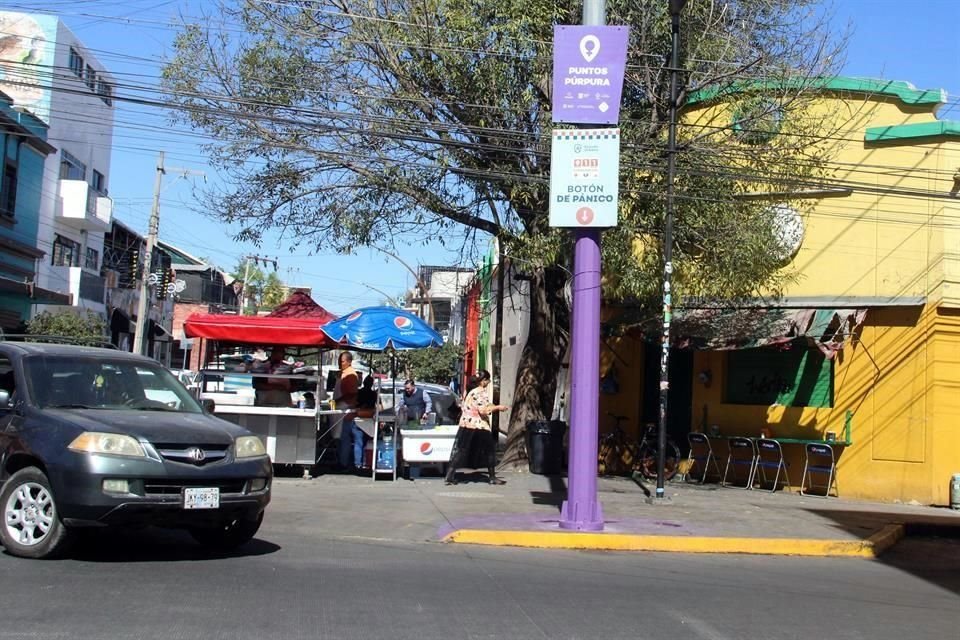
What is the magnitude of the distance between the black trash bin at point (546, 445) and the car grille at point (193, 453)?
9.60m

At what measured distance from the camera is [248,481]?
26.1 feet

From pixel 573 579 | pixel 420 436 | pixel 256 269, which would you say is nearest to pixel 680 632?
pixel 573 579

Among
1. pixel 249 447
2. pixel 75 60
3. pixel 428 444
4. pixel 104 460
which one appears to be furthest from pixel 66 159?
pixel 104 460

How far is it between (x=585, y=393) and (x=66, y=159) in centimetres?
3115

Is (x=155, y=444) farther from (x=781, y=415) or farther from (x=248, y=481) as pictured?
(x=781, y=415)

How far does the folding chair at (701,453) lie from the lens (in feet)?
56.6

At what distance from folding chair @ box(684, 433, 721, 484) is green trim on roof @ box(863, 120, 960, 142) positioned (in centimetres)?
604

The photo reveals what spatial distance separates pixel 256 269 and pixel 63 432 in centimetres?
7183

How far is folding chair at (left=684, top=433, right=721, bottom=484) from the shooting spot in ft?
56.6

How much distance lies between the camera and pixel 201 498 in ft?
24.6

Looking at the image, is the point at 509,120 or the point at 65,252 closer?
the point at 509,120

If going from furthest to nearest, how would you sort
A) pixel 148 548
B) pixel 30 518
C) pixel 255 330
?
1. pixel 255 330
2. pixel 148 548
3. pixel 30 518

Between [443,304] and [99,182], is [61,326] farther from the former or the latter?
[443,304]

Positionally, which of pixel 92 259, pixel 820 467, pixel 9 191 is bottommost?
pixel 820 467
